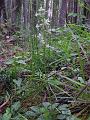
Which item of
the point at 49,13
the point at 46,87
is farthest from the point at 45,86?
the point at 49,13

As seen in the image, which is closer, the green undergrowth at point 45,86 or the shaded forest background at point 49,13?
the green undergrowth at point 45,86

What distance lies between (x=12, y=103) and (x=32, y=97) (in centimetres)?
10

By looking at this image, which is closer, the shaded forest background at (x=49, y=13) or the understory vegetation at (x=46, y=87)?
the understory vegetation at (x=46, y=87)

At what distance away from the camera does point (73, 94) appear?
1309 millimetres

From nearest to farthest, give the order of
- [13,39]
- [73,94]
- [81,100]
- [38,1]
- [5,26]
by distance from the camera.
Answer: [81,100], [73,94], [38,1], [13,39], [5,26]

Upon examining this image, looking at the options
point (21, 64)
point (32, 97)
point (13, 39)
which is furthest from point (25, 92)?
point (13, 39)

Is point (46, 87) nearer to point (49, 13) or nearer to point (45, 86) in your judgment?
point (45, 86)

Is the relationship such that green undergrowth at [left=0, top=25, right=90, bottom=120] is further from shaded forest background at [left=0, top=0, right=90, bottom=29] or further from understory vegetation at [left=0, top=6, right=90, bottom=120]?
shaded forest background at [left=0, top=0, right=90, bottom=29]

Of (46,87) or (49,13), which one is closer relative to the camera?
(46,87)

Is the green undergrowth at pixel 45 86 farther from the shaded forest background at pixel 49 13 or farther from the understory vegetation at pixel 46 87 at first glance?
the shaded forest background at pixel 49 13

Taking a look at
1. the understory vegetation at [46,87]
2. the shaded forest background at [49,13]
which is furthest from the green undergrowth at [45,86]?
the shaded forest background at [49,13]

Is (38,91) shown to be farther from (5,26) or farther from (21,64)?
(5,26)

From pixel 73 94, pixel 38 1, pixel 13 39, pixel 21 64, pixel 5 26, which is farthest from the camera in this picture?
pixel 5 26

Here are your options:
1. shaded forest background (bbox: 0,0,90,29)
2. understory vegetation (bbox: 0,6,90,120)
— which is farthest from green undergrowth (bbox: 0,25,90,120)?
shaded forest background (bbox: 0,0,90,29)
